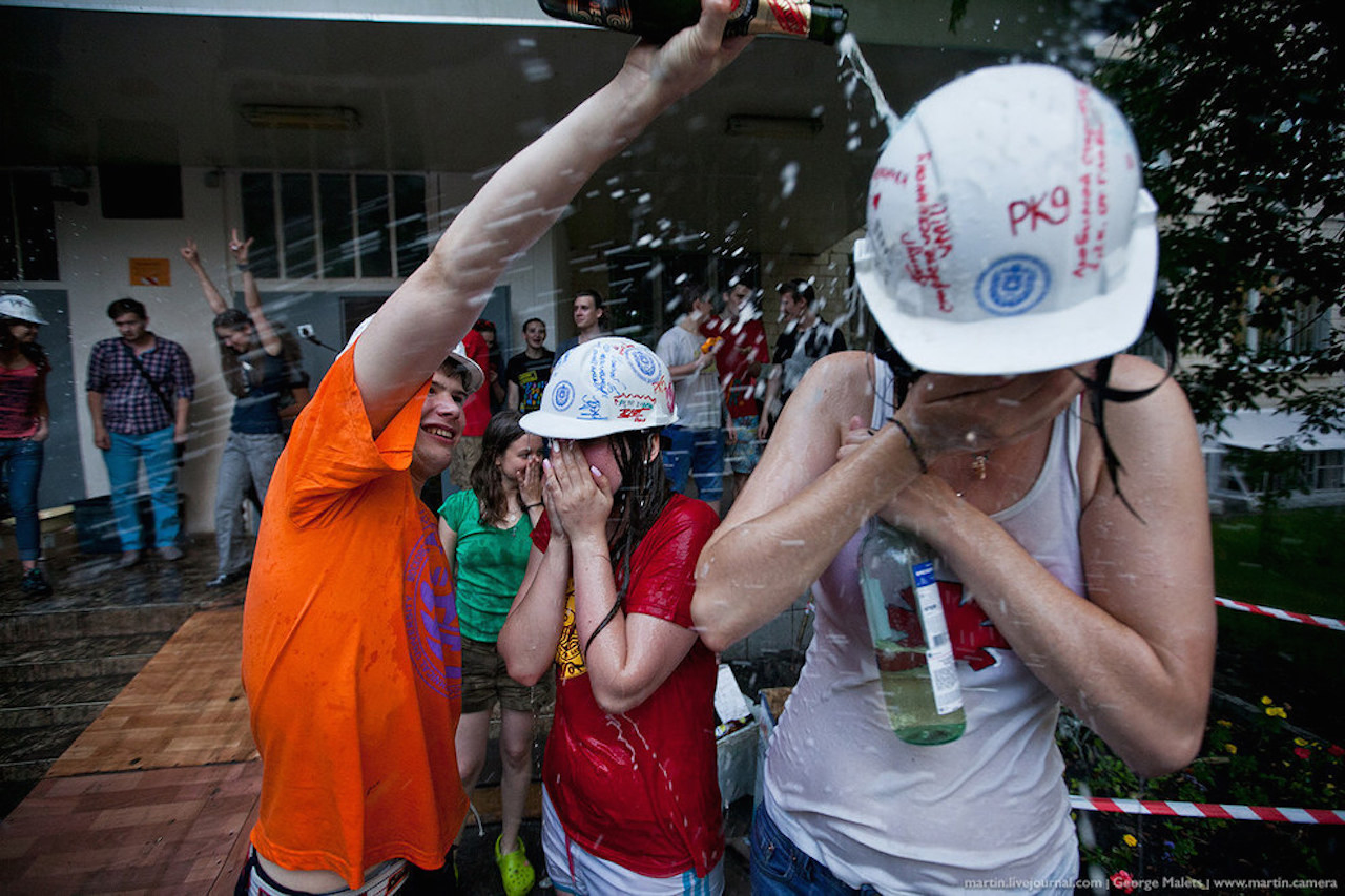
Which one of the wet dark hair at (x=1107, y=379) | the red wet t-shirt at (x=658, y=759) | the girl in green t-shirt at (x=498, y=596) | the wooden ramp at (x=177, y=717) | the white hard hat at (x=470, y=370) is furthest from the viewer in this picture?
the wooden ramp at (x=177, y=717)

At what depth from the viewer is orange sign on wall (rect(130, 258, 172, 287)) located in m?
7.55

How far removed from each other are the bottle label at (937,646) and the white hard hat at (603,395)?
3.16 feet

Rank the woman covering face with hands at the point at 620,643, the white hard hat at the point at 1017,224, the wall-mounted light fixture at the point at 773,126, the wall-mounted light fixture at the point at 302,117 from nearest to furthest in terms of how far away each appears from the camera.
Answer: the white hard hat at the point at 1017,224 < the woman covering face with hands at the point at 620,643 < the wall-mounted light fixture at the point at 773,126 < the wall-mounted light fixture at the point at 302,117

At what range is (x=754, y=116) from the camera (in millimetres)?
5906

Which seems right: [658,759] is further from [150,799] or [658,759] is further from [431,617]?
[150,799]

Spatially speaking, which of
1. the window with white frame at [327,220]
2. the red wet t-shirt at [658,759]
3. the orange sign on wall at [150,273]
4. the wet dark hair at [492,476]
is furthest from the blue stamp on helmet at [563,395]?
the orange sign on wall at [150,273]

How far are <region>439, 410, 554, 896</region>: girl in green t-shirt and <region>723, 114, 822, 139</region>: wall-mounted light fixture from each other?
157 inches

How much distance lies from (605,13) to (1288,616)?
4.34m

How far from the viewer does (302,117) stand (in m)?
6.19

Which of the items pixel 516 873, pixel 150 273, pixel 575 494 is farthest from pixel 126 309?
pixel 575 494

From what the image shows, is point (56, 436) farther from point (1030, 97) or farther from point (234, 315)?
point (1030, 97)

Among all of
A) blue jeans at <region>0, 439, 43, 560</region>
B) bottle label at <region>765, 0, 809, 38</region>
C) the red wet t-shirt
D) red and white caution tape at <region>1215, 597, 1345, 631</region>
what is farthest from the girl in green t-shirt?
blue jeans at <region>0, 439, 43, 560</region>

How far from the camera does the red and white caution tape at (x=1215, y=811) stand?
8.89 feet

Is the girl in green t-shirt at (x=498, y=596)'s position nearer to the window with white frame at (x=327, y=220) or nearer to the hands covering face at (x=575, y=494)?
the hands covering face at (x=575, y=494)
